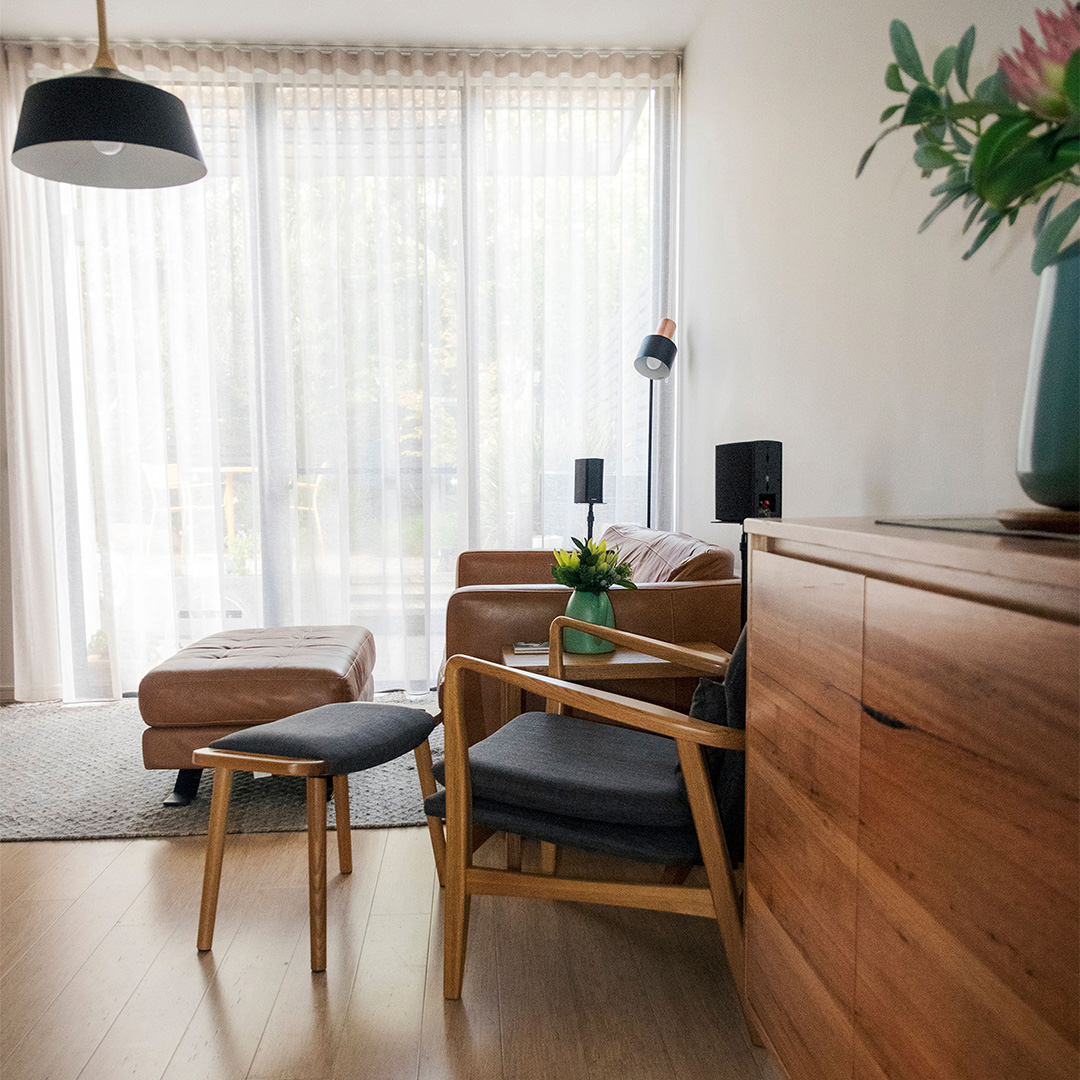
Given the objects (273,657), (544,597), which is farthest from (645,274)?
(273,657)

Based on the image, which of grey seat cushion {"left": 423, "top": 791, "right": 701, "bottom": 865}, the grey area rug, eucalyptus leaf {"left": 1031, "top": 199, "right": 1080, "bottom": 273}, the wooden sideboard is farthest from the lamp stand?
eucalyptus leaf {"left": 1031, "top": 199, "right": 1080, "bottom": 273}

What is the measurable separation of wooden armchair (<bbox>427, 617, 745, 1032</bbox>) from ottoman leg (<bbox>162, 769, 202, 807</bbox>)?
1.39m

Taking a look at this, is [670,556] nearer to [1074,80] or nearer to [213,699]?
[213,699]

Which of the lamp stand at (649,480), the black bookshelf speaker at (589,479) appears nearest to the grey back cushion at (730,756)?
the black bookshelf speaker at (589,479)

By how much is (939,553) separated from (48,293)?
14.6 ft

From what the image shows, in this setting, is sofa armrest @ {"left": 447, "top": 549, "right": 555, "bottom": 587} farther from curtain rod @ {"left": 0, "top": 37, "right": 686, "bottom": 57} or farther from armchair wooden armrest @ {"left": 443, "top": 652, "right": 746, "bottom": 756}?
curtain rod @ {"left": 0, "top": 37, "right": 686, "bottom": 57}

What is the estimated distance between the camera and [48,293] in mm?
4164

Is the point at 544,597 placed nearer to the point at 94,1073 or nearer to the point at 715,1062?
the point at 715,1062

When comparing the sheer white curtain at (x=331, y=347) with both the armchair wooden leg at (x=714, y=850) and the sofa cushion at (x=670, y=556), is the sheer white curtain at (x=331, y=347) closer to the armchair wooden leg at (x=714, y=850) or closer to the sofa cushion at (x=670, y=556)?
the sofa cushion at (x=670, y=556)

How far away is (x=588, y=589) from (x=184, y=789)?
1486 mm

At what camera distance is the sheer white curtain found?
4.20 metres

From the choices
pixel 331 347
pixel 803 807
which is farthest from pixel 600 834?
pixel 331 347

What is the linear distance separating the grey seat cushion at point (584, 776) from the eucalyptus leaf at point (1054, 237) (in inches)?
41.2

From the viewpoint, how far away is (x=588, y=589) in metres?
2.47
